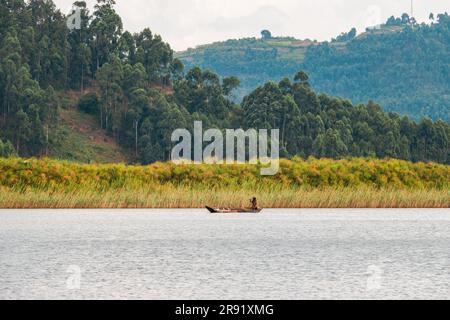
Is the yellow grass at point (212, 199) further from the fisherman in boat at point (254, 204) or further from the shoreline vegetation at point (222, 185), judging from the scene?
the fisherman in boat at point (254, 204)

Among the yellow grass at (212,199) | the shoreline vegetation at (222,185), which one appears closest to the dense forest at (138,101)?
the shoreline vegetation at (222,185)

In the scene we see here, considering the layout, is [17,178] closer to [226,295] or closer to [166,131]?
[226,295]

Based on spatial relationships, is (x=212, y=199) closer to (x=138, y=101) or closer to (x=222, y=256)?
(x=222, y=256)

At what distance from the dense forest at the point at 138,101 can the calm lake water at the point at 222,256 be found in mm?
75604

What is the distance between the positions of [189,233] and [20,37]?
104644 millimetres

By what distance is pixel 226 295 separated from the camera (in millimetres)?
21094

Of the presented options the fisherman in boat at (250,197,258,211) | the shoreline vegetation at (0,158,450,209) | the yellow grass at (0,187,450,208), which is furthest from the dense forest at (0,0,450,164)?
the fisherman in boat at (250,197,258,211)

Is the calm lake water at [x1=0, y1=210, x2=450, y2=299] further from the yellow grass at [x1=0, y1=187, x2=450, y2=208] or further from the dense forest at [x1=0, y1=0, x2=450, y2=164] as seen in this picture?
the dense forest at [x1=0, y1=0, x2=450, y2=164]

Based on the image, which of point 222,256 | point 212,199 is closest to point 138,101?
point 212,199

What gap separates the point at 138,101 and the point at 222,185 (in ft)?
257

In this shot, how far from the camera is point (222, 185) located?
55.1 meters

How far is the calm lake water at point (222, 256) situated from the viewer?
72.1 ft
